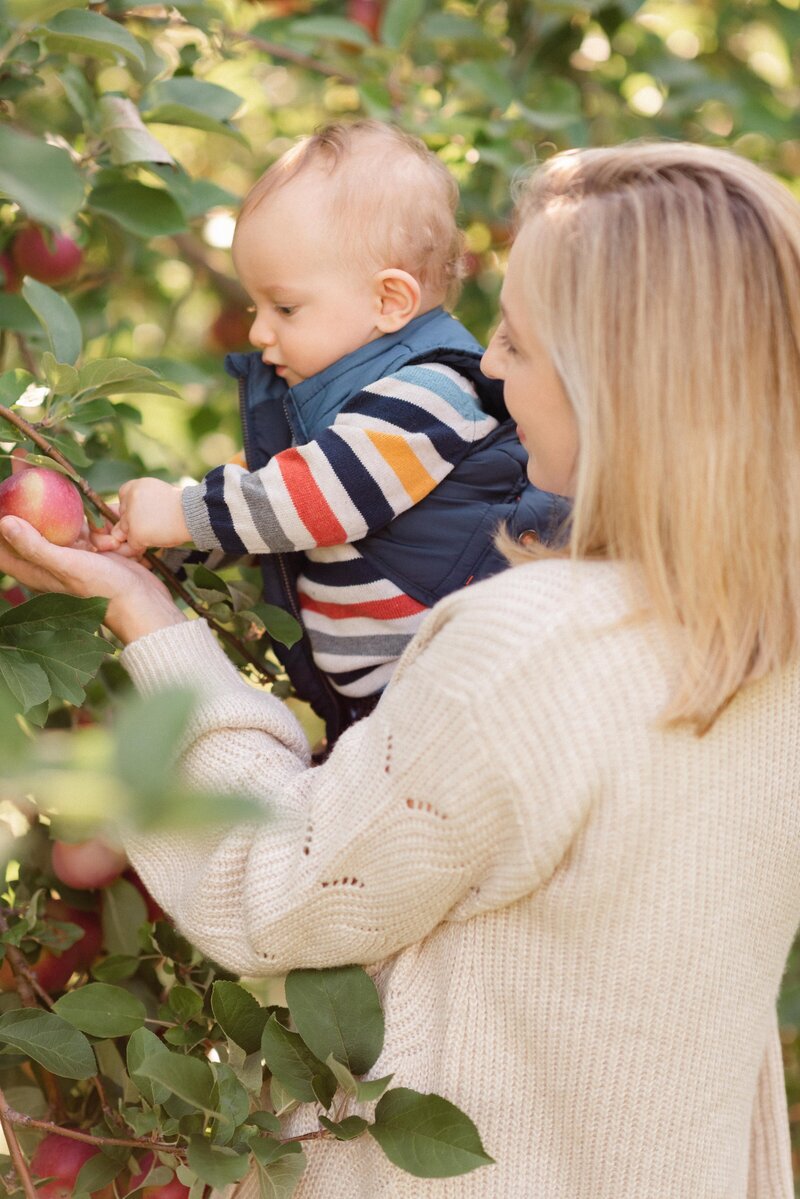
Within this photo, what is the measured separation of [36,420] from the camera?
133cm

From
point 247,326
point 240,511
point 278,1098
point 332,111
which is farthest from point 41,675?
point 332,111

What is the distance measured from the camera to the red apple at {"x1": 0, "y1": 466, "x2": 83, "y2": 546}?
117 cm

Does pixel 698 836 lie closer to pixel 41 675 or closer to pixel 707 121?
pixel 41 675

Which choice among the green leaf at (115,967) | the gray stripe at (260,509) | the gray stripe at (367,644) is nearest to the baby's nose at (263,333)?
the gray stripe at (260,509)

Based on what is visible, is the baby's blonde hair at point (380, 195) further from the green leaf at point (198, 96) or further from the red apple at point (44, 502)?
the red apple at point (44, 502)

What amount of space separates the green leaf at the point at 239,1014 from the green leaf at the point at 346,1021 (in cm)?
6

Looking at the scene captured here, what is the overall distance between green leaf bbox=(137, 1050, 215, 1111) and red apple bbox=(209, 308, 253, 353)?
6.21 feet

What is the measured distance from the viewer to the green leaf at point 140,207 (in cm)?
156

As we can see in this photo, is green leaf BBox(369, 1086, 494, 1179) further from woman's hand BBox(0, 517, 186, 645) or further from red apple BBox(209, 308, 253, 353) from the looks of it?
red apple BBox(209, 308, 253, 353)

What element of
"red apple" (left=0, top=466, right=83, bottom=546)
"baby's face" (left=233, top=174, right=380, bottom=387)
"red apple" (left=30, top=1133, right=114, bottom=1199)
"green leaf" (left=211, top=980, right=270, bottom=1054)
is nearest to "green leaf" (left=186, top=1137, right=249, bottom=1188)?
"green leaf" (left=211, top=980, right=270, bottom=1054)

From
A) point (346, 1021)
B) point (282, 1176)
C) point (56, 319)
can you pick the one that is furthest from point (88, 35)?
point (282, 1176)

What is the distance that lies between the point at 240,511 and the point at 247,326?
1549 mm

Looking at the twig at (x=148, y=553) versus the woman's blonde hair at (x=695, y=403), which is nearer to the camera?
the woman's blonde hair at (x=695, y=403)

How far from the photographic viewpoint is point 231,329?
277 cm
